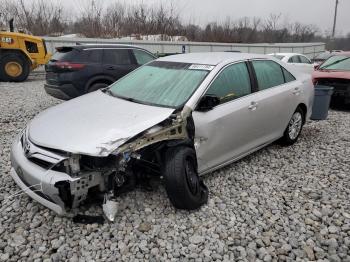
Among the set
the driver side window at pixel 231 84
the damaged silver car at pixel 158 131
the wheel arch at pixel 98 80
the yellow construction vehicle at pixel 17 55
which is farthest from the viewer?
the yellow construction vehicle at pixel 17 55

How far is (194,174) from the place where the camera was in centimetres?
348

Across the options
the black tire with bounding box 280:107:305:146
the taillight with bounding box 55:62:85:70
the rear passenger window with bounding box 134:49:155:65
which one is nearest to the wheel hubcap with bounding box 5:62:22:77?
the taillight with bounding box 55:62:85:70

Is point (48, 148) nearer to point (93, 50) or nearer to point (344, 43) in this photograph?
point (93, 50)

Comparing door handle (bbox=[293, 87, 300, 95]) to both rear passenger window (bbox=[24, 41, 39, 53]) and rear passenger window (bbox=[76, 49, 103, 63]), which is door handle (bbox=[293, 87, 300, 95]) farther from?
rear passenger window (bbox=[24, 41, 39, 53])

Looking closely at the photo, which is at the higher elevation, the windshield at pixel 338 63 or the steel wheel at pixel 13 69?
the windshield at pixel 338 63

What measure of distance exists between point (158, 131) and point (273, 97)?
214cm

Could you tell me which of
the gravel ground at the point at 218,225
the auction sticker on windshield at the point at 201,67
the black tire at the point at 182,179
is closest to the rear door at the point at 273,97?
the gravel ground at the point at 218,225

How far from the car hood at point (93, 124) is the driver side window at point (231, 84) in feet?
2.44

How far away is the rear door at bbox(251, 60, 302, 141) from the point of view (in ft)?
14.9

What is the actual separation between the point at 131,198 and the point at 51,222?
82 cm

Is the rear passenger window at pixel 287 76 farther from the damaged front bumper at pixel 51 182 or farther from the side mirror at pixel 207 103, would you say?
the damaged front bumper at pixel 51 182

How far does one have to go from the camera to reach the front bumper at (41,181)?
288cm

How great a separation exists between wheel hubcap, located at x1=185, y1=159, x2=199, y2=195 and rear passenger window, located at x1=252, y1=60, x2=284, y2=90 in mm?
1741

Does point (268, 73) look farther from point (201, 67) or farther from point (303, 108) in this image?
point (201, 67)
